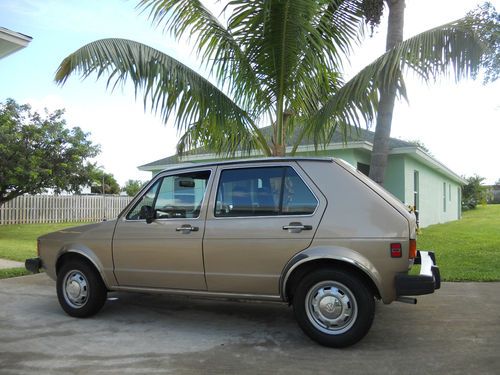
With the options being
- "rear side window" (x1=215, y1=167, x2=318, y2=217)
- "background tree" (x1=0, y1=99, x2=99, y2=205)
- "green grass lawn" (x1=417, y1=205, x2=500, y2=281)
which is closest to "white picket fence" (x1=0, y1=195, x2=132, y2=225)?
"background tree" (x1=0, y1=99, x2=99, y2=205)

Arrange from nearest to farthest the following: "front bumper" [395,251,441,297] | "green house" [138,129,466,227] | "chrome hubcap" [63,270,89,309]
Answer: "front bumper" [395,251,441,297], "chrome hubcap" [63,270,89,309], "green house" [138,129,466,227]

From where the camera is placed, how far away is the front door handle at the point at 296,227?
4625 millimetres

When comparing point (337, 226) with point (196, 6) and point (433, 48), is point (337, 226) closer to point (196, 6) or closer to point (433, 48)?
point (433, 48)

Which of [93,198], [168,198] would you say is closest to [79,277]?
[168,198]

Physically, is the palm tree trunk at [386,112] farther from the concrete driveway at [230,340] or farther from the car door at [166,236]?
the car door at [166,236]

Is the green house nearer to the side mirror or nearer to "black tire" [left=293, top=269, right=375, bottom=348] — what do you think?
the side mirror

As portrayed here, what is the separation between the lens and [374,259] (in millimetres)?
4387

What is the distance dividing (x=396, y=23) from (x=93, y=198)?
22.7 metres

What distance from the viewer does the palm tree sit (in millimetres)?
6535

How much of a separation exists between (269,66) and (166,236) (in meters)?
4.06

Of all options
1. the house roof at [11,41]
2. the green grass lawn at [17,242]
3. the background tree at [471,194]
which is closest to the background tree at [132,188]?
the green grass lawn at [17,242]

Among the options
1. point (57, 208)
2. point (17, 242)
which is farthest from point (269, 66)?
point (57, 208)

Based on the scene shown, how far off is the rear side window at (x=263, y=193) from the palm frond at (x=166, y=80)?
3.04 metres

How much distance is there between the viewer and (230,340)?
4.89 meters
